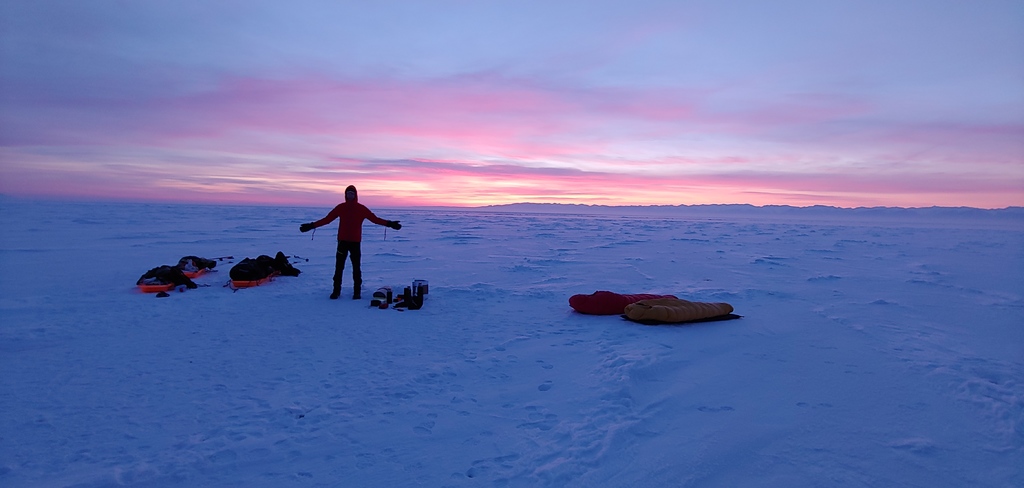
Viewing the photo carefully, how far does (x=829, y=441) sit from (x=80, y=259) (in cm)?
1601

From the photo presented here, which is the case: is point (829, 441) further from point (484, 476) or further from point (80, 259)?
point (80, 259)

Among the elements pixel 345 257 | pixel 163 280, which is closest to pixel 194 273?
pixel 163 280

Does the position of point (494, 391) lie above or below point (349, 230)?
below

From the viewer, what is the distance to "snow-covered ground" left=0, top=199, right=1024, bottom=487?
10.8 feet

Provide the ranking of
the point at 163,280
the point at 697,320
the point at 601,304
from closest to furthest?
the point at 697,320
the point at 601,304
the point at 163,280

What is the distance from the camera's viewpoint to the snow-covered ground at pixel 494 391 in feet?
10.8

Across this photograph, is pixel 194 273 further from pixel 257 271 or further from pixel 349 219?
pixel 349 219

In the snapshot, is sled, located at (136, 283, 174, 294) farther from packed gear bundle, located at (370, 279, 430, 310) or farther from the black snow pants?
packed gear bundle, located at (370, 279, 430, 310)

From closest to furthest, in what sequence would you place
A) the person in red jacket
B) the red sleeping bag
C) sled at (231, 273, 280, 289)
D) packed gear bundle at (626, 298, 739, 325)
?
1. packed gear bundle at (626, 298, 739, 325)
2. the red sleeping bag
3. the person in red jacket
4. sled at (231, 273, 280, 289)

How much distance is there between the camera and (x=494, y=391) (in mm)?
4617

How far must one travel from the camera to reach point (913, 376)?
199 inches

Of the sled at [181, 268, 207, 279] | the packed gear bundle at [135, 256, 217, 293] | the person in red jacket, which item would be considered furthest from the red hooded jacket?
the sled at [181, 268, 207, 279]

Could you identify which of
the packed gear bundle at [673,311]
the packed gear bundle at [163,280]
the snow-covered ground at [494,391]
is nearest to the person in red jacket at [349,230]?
the snow-covered ground at [494,391]

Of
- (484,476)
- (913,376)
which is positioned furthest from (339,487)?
(913,376)
